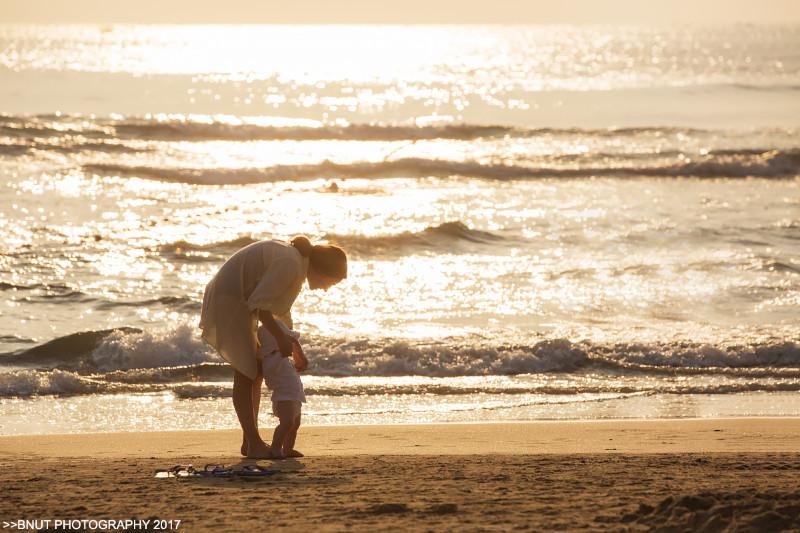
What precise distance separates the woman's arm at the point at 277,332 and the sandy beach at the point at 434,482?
0.60 metres

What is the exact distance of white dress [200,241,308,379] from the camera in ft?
19.7

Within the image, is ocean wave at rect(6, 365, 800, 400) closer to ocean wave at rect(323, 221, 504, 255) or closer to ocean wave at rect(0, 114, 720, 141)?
ocean wave at rect(323, 221, 504, 255)

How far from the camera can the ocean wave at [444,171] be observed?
2523cm

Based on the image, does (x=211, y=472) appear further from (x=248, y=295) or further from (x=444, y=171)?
(x=444, y=171)

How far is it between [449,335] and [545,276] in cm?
354

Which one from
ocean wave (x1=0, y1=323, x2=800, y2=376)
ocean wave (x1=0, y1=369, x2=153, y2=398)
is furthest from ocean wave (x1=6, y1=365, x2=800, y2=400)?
ocean wave (x1=0, y1=323, x2=800, y2=376)

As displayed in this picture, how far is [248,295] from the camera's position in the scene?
6176mm

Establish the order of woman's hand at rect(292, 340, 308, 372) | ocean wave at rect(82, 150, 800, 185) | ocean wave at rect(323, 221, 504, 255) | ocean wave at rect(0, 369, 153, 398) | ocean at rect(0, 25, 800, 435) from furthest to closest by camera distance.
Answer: ocean wave at rect(82, 150, 800, 185) < ocean wave at rect(323, 221, 504, 255) < ocean at rect(0, 25, 800, 435) < ocean wave at rect(0, 369, 153, 398) < woman's hand at rect(292, 340, 308, 372)

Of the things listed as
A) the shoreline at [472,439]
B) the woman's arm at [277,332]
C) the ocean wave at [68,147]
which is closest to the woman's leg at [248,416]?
the shoreline at [472,439]

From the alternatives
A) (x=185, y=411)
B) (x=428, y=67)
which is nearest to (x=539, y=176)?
(x=185, y=411)

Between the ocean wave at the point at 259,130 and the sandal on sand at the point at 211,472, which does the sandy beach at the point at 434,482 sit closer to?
the sandal on sand at the point at 211,472

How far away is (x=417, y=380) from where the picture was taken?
1034 cm

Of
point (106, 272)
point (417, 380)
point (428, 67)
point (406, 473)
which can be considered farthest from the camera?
point (428, 67)

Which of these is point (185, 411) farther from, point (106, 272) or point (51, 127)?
point (51, 127)
